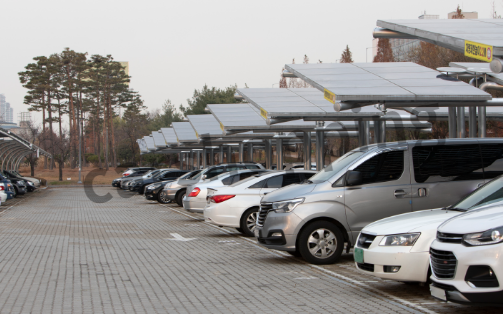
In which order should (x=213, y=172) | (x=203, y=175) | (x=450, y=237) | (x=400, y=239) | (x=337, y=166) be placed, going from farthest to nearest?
(x=213, y=172) < (x=203, y=175) < (x=337, y=166) < (x=400, y=239) < (x=450, y=237)

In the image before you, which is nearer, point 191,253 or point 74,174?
point 191,253

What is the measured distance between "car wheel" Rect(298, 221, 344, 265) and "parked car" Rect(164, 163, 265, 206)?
13.0 meters

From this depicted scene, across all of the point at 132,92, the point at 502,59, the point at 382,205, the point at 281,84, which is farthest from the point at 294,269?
the point at 281,84

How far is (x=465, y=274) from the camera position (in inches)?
202

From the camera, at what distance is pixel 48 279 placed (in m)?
8.34

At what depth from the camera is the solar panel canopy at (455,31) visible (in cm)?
1057

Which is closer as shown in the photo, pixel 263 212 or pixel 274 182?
pixel 263 212

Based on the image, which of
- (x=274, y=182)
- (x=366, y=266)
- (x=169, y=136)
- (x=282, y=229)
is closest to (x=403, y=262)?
(x=366, y=266)

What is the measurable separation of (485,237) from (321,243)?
14.8ft

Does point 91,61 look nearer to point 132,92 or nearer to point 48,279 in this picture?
→ point 132,92

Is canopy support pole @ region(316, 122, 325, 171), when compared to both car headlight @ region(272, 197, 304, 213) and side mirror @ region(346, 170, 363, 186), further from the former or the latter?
side mirror @ region(346, 170, 363, 186)

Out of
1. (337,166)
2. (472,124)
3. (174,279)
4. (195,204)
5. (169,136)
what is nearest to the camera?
(174,279)

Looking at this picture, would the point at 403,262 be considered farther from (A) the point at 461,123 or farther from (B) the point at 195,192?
(B) the point at 195,192

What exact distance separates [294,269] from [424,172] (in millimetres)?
2695
